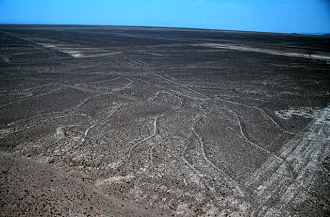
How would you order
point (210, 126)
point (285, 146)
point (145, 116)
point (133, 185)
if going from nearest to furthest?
point (133, 185), point (285, 146), point (210, 126), point (145, 116)

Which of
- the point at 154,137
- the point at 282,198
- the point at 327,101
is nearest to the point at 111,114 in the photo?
the point at 154,137

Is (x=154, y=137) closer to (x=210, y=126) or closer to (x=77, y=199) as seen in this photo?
(x=210, y=126)

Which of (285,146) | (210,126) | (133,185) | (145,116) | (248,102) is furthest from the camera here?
(248,102)

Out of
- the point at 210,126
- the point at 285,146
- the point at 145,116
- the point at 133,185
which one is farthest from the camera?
the point at 145,116

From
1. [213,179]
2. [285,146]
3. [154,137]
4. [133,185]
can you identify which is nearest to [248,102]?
[285,146]

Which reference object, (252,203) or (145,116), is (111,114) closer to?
(145,116)

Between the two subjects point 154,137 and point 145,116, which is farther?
point 145,116

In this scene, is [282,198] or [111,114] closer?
[282,198]
